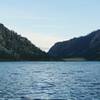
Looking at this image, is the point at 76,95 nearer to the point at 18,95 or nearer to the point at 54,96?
the point at 54,96

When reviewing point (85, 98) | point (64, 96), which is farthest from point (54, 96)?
point (85, 98)

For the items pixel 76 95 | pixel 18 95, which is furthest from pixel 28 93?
pixel 76 95

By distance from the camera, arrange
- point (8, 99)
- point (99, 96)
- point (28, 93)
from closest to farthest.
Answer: point (8, 99) < point (99, 96) < point (28, 93)

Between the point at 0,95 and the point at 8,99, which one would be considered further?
the point at 0,95

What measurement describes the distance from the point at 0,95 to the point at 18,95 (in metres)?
3.00

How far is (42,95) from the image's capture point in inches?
2591

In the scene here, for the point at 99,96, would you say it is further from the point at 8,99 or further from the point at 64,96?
the point at 8,99

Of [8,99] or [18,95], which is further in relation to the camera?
[18,95]

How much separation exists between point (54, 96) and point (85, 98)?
5.68m

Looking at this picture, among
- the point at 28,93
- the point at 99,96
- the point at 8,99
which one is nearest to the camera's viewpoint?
the point at 8,99

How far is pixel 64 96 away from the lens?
64.1m

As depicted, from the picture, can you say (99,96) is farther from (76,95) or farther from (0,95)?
(0,95)

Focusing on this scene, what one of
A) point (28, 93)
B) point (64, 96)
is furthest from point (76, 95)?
point (28, 93)

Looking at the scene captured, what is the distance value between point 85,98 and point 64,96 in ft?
13.5
